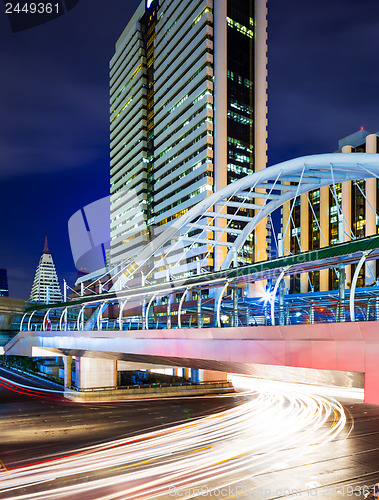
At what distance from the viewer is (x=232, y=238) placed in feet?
340

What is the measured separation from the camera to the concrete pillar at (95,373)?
4181 cm

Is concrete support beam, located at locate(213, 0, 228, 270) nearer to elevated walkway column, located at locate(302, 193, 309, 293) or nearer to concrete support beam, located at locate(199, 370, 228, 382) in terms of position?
elevated walkway column, located at locate(302, 193, 309, 293)

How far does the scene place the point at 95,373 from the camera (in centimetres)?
4231

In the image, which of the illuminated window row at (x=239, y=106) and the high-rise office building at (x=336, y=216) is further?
the illuminated window row at (x=239, y=106)

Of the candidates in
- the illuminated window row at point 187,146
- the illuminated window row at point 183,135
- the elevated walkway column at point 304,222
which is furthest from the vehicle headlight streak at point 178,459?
the illuminated window row at point 183,135

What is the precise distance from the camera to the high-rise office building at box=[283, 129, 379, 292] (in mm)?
74312

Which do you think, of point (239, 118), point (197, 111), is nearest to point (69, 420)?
point (197, 111)

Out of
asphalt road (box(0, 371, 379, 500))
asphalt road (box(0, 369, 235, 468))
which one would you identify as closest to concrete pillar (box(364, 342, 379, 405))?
asphalt road (box(0, 371, 379, 500))

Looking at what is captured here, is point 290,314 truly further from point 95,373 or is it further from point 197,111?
point 197,111

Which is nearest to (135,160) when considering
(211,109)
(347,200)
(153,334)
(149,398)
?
(211,109)

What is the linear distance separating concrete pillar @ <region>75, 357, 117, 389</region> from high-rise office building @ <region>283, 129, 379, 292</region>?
136 feet

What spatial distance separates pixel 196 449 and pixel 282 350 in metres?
8.71

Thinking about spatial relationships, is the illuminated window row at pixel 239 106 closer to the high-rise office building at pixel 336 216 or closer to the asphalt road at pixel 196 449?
the high-rise office building at pixel 336 216

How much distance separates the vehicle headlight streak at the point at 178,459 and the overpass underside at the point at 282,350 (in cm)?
400
